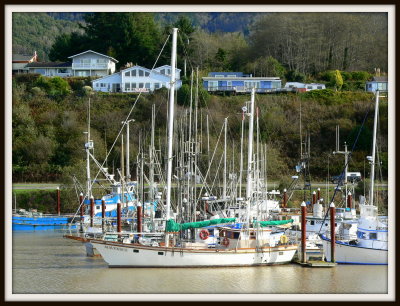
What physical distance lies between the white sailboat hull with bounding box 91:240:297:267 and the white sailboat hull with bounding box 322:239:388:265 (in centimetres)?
416

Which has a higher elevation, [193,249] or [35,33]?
[35,33]

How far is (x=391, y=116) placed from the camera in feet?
109

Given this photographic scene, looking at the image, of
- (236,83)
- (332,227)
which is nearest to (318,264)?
(332,227)

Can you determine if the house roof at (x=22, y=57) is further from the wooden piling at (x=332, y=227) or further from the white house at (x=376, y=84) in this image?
the wooden piling at (x=332, y=227)

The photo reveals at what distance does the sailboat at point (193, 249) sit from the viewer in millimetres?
41938

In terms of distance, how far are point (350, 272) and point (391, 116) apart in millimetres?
11592

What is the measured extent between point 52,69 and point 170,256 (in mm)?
82853

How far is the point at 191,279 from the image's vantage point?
39719 millimetres

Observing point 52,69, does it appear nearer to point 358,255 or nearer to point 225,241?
point 225,241

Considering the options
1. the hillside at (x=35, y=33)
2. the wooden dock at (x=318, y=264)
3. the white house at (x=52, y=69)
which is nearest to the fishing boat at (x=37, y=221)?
the wooden dock at (x=318, y=264)

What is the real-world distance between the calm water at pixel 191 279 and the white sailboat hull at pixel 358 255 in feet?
1.89

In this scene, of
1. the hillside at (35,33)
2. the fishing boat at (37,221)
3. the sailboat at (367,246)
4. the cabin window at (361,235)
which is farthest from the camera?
the hillside at (35,33)

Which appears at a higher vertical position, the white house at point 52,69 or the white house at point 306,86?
the white house at point 52,69

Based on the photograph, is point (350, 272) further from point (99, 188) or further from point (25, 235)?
point (99, 188)
